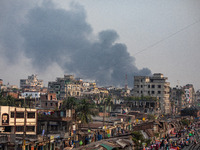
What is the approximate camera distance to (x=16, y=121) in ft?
178

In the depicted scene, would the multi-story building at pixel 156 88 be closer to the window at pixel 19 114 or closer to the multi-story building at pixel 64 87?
the multi-story building at pixel 64 87

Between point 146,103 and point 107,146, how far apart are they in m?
101

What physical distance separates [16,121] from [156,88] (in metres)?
124

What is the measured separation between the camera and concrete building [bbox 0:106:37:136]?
53562 millimetres

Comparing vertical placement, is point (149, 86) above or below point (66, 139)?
above

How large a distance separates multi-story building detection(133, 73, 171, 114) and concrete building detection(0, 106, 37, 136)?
117868 mm

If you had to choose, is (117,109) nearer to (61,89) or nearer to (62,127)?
(62,127)

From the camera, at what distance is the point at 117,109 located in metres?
119

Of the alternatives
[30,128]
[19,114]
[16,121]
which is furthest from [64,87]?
[16,121]

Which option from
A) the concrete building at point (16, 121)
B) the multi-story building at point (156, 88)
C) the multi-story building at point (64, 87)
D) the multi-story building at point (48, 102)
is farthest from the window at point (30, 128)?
the multi-story building at point (64, 87)

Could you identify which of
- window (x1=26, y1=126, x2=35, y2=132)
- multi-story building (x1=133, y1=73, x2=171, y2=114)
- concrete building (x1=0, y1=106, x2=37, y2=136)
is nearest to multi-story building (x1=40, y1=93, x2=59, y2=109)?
window (x1=26, y1=126, x2=35, y2=132)

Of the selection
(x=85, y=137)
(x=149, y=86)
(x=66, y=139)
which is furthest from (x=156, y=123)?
(x=149, y=86)

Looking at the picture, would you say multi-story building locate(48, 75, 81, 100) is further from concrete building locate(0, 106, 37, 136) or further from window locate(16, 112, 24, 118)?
window locate(16, 112, 24, 118)

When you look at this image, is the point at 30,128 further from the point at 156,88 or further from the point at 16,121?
the point at 156,88
